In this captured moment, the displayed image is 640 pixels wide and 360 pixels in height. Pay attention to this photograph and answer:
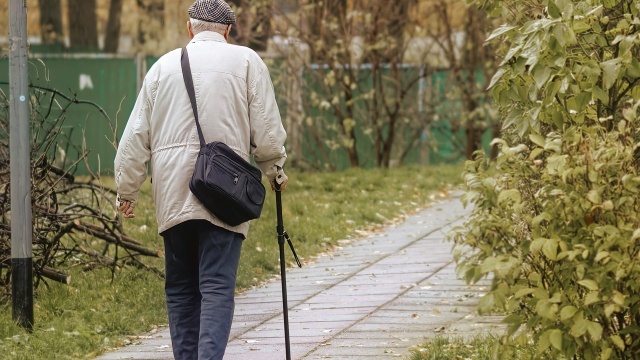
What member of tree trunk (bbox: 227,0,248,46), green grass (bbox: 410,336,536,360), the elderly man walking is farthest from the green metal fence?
the elderly man walking

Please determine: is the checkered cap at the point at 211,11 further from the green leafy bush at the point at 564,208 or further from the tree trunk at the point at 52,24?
the tree trunk at the point at 52,24

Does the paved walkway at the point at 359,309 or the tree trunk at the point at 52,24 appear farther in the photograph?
the tree trunk at the point at 52,24

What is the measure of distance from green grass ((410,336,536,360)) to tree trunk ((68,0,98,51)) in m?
17.3

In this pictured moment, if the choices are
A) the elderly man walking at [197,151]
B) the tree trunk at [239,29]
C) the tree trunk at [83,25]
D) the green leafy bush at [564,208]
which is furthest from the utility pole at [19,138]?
the tree trunk at [83,25]

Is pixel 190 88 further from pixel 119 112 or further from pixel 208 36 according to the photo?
pixel 119 112

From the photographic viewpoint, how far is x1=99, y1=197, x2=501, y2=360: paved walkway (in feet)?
21.3

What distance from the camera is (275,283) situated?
28.6ft

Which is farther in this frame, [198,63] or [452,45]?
[452,45]

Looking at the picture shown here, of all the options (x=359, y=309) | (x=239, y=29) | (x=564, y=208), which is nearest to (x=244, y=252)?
(x=359, y=309)

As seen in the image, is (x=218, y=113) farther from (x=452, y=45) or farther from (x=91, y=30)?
(x=91, y=30)

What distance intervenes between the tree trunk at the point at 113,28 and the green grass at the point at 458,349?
58.6ft

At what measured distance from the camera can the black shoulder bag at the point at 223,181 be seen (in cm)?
516

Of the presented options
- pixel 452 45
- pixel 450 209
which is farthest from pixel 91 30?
pixel 450 209

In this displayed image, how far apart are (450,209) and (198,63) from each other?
296 inches
